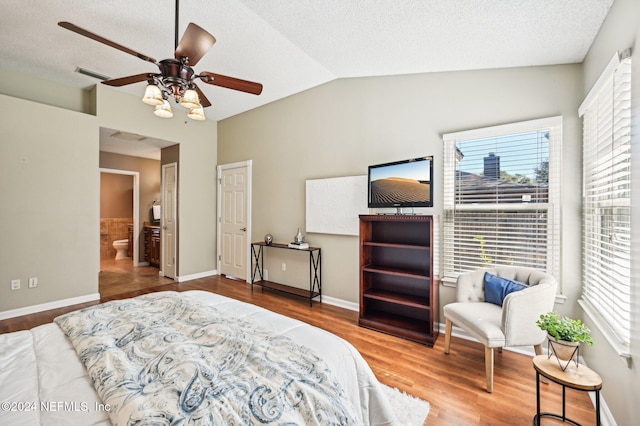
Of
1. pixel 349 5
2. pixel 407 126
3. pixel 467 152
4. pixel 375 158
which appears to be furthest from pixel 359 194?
pixel 349 5

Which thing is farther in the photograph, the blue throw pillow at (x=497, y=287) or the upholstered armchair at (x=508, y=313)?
the blue throw pillow at (x=497, y=287)

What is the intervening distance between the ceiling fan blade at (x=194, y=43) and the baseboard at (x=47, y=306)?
12.0ft

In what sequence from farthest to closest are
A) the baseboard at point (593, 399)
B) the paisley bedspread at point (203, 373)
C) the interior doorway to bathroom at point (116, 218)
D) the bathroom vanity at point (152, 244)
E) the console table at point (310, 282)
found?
the interior doorway to bathroom at point (116, 218) < the bathroom vanity at point (152, 244) < the console table at point (310, 282) < the baseboard at point (593, 399) < the paisley bedspread at point (203, 373)

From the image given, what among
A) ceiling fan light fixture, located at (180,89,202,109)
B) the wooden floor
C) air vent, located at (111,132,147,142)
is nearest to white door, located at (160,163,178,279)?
air vent, located at (111,132,147,142)

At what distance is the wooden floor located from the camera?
179cm

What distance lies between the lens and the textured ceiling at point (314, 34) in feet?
6.33

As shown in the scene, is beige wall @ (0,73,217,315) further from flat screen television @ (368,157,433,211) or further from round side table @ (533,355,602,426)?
round side table @ (533,355,602,426)

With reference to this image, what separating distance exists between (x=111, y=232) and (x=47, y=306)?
4376 mm

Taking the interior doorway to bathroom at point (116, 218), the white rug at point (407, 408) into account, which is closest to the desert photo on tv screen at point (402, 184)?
the white rug at point (407, 408)

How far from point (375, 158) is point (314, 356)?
2.62 meters

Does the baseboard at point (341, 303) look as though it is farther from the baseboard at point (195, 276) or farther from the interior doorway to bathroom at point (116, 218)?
the interior doorway to bathroom at point (116, 218)

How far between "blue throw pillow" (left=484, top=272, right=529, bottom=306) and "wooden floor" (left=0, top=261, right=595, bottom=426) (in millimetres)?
521

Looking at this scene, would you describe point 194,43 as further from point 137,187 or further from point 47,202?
point 137,187

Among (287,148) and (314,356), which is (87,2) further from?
(314,356)
